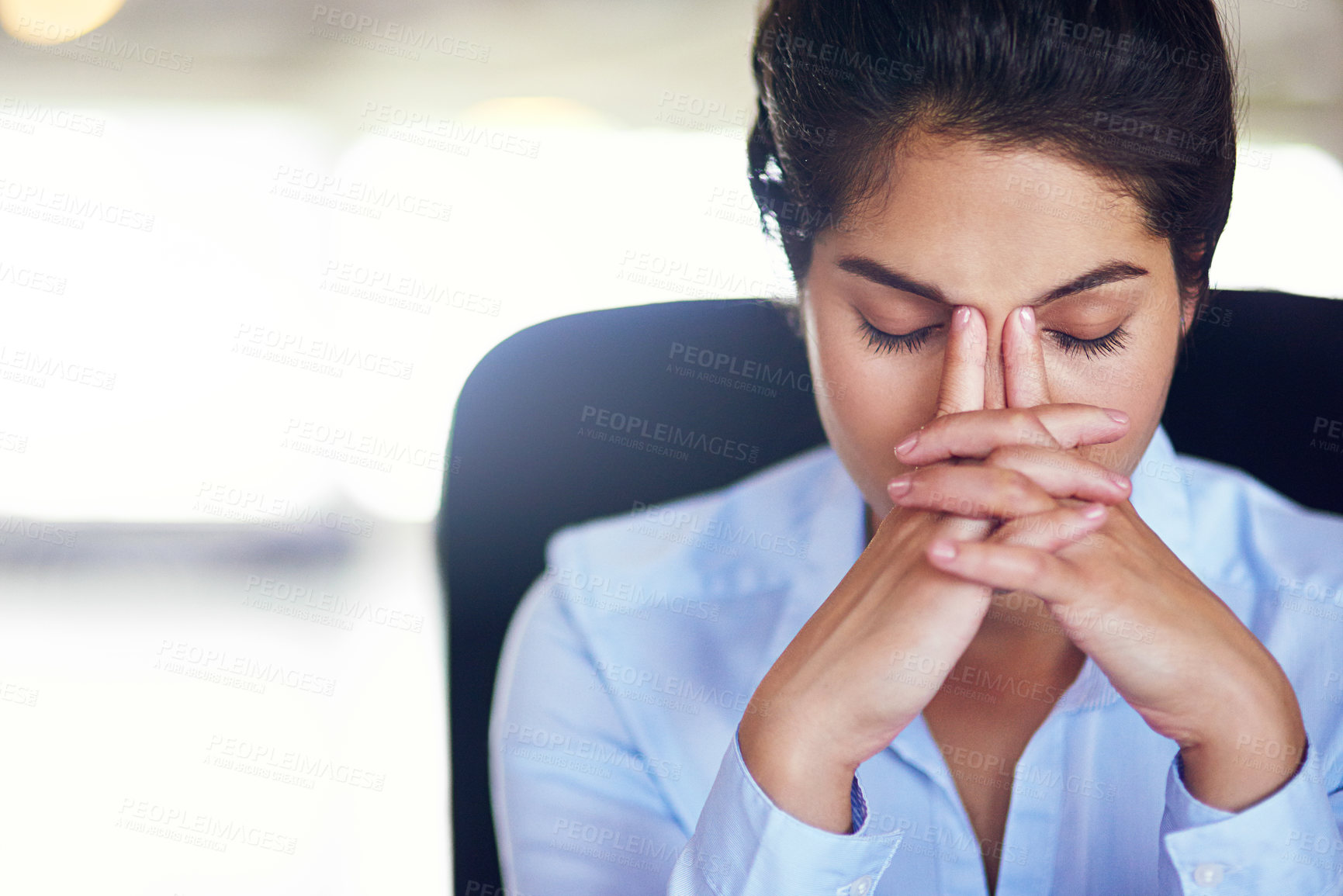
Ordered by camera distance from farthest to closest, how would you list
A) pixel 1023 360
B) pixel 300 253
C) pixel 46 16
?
pixel 300 253 → pixel 46 16 → pixel 1023 360

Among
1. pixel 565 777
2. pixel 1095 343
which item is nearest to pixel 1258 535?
pixel 1095 343

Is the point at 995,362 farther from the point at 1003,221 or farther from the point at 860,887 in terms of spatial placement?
the point at 860,887

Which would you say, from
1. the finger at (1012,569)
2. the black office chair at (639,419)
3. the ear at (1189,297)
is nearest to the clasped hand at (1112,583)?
the finger at (1012,569)

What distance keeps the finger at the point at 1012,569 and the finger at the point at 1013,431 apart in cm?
12

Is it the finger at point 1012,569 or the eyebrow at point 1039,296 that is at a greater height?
the eyebrow at point 1039,296

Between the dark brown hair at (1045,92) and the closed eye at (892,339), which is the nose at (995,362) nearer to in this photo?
the closed eye at (892,339)

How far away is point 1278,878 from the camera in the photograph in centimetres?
92

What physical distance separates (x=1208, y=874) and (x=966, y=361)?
538 mm

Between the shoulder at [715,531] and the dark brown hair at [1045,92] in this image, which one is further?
the shoulder at [715,531]

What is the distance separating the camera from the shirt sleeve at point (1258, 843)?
2.97ft

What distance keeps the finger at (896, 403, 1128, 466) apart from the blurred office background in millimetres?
3143

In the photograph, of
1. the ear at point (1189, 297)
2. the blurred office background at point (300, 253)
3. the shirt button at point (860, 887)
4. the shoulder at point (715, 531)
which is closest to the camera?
the shirt button at point (860, 887)

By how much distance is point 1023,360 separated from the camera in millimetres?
986

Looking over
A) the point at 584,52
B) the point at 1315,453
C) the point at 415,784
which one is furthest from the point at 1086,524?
the point at 584,52
